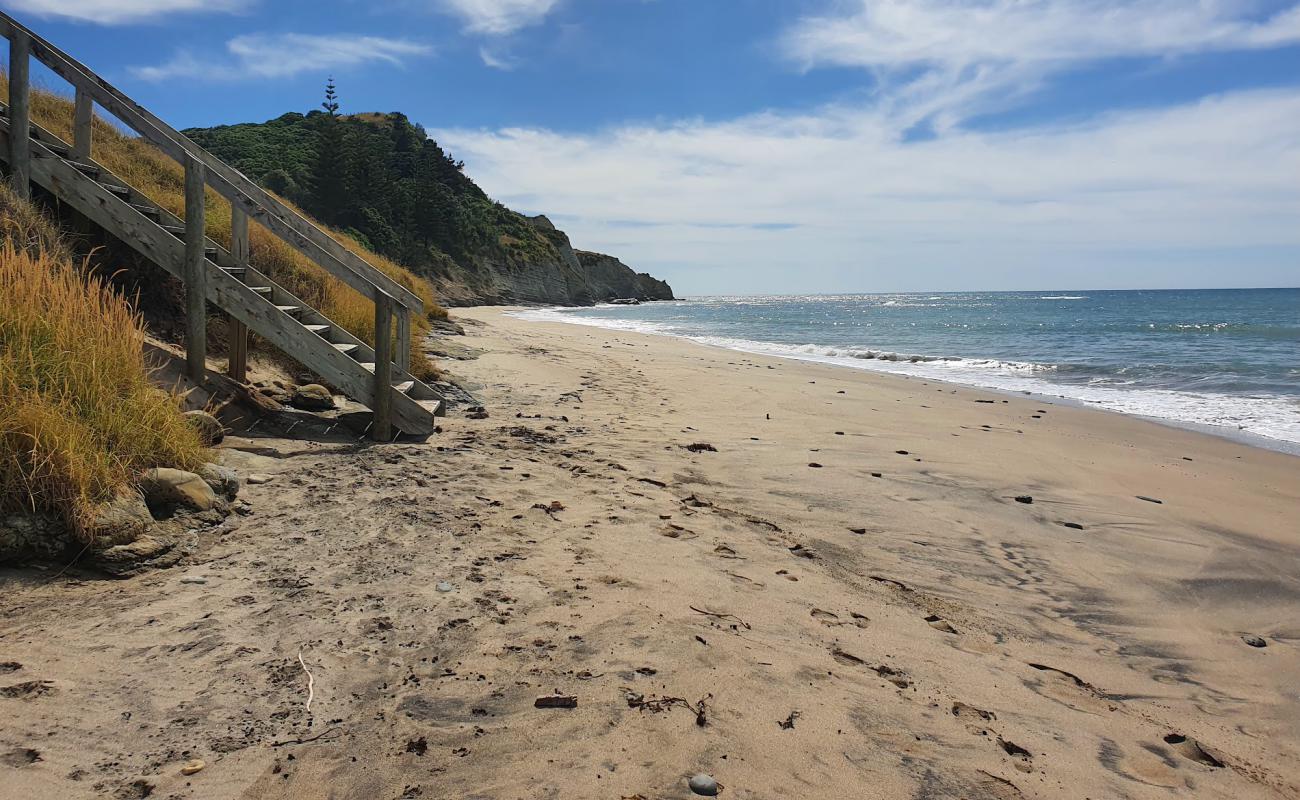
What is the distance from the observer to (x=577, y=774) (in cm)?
235

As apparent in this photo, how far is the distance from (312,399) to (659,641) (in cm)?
505

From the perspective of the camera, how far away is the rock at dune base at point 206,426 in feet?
16.7

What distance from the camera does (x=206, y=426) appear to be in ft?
17.3

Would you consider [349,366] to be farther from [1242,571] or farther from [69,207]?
[1242,571]

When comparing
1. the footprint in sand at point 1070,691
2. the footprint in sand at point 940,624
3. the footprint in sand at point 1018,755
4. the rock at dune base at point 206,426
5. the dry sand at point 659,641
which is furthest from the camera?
the rock at dune base at point 206,426

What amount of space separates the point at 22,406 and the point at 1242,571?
274 inches

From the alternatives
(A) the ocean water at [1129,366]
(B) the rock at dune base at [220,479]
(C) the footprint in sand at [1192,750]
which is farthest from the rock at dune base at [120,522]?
(A) the ocean water at [1129,366]

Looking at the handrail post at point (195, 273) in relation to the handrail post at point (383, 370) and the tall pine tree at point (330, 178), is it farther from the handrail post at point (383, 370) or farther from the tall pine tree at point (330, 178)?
the tall pine tree at point (330, 178)

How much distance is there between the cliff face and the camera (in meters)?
54.0

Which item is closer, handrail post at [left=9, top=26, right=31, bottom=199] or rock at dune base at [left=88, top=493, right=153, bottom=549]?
rock at dune base at [left=88, top=493, right=153, bottom=549]

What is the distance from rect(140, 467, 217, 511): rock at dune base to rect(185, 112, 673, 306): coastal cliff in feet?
116

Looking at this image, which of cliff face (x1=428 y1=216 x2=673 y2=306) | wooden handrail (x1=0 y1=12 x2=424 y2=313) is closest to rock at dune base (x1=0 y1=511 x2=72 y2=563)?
wooden handrail (x1=0 y1=12 x2=424 y2=313)

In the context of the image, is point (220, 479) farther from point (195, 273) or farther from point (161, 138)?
point (161, 138)

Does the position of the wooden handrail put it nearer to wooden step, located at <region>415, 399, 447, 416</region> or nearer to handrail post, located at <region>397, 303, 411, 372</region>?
handrail post, located at <region>397, 303, 411, 372</region>
